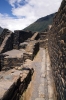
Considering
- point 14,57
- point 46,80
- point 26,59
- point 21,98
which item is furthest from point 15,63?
point 21,98

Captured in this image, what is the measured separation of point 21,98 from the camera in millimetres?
4496

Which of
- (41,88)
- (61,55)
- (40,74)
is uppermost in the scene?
(61,55)

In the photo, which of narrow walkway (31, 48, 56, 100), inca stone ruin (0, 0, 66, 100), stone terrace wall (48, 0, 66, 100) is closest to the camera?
stone terrace wall (48, 0, 66, 100)

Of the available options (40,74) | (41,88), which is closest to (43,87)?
(41,88)

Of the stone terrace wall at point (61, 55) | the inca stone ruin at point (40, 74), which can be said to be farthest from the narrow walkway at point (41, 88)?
the stone terrace wall at point (61, 55)

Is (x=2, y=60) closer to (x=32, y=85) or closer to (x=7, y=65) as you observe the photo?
(x=7, y=65)

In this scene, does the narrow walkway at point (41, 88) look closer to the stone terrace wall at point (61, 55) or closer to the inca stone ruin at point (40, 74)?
the inca stone ruin at point (40, 74)

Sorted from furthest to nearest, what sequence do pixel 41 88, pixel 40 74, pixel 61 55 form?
pixel 40 74, pixel 41 88, pixel 61 55

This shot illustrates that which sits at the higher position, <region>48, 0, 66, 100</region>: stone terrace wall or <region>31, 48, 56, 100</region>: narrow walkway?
<region>48, 0, 66, 100</region>: stone terrace wall

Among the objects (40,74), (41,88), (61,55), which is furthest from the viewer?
(40,74)

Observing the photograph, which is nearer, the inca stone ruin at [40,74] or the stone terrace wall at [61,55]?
the stone terrace wall at [61,55]

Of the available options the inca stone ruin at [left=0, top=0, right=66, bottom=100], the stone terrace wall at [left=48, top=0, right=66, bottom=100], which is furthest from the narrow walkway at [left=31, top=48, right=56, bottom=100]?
the stone terrace wall at [left=48, top=0, right=66, bottom=100]

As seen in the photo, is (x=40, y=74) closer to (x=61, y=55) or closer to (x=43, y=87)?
(x=43, y=87)

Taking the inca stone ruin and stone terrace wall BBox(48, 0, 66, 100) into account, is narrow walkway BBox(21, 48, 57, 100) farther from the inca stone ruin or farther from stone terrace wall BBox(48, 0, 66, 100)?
stone terrace wall BBox(48, 0, 66, 100)
